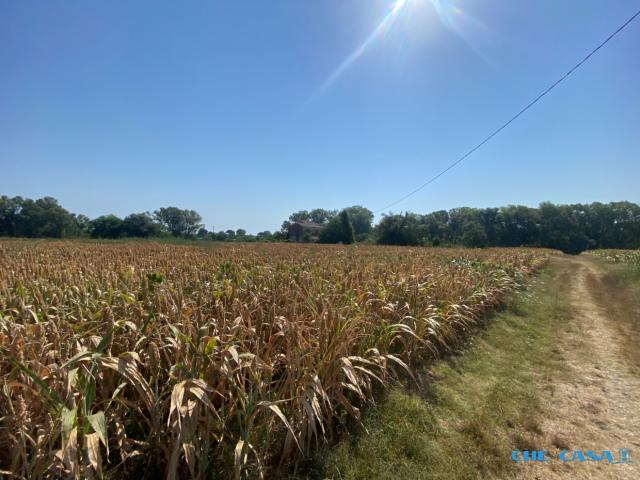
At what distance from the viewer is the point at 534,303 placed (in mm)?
9328

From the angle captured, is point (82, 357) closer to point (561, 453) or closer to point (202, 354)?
point (202, 354)

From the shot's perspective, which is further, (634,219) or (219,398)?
(634,219)

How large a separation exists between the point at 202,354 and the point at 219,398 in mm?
499

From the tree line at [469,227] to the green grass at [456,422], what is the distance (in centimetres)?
5835

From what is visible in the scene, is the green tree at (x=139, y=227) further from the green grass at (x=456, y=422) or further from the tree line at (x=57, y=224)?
the green grass at (x=456, y=422)

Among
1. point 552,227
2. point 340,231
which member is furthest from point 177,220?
point 552,227

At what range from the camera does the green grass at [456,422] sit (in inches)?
103

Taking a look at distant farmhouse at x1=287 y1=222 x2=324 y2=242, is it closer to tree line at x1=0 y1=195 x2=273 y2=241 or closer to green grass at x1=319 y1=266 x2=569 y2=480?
tree line at x1=0 y1=195 x2=273 y2=241

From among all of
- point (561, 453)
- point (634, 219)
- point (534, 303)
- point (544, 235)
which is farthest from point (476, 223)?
point (561, 453)

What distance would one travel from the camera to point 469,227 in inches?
3302

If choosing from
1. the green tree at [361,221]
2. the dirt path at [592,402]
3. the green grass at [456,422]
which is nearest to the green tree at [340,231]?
the green tree at [361,221]

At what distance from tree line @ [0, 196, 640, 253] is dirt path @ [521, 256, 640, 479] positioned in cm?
5703

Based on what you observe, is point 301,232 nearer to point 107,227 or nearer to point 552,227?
point 107,227

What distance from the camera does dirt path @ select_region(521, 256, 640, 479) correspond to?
9.07ft
